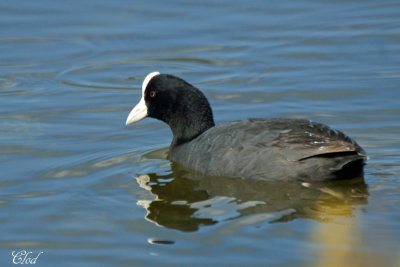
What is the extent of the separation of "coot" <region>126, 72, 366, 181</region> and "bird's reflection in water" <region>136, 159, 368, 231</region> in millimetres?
96

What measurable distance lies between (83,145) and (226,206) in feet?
8.00

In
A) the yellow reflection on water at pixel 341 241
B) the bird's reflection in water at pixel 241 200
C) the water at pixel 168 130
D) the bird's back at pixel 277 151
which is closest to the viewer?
the yellow reflection on water at pixel 341 241

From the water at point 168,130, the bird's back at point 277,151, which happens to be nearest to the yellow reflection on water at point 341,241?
the water at point 168,130

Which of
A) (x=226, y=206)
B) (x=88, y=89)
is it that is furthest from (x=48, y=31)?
(x=226, y=206)

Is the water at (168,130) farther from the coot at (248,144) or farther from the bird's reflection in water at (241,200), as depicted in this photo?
the coot at (248,144)

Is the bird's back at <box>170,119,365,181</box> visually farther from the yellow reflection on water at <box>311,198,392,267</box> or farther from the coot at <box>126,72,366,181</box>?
the yellow reflection on water at <box>311,198,392,267</box>

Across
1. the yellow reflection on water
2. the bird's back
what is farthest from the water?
the bird's back

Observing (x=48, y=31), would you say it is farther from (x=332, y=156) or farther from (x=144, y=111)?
(x=332, y=156)

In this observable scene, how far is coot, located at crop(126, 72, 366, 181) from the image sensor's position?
7688 mm

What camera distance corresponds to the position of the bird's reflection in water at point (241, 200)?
719 centimetres

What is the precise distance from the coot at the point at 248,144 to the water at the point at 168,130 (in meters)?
0.14

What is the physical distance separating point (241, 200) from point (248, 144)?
2.12 feet

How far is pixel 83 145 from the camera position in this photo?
368 inches

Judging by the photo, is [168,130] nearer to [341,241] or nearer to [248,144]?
[248,144]
